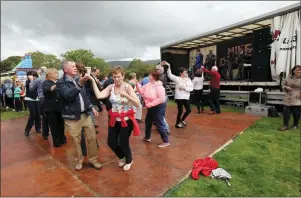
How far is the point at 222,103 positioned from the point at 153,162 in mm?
7142

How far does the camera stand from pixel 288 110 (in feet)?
17.9

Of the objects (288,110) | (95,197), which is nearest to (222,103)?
(288,110)

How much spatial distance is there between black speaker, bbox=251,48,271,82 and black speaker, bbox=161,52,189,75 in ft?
16.9

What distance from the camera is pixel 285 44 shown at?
6617 mm

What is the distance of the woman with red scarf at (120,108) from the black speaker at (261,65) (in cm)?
646

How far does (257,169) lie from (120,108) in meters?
2.30

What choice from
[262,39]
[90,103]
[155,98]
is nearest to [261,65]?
[262,39]

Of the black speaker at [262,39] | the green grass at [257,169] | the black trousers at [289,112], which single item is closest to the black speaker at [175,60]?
the black speaker at [262,39]

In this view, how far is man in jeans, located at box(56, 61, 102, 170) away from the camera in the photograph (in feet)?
9.79

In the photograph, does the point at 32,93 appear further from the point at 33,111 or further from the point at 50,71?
the point at 50,71

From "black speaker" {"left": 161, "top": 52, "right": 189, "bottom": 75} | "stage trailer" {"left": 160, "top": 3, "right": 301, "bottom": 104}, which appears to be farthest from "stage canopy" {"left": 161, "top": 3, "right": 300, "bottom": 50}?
"black speaker" {"left": 161, "top": 52, "right": 189, "bottom": 75}

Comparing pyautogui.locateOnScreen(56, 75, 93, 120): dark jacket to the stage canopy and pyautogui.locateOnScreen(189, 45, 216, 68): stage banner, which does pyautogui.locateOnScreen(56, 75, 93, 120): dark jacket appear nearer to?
the stage canopy

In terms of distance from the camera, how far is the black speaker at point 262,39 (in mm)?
7854

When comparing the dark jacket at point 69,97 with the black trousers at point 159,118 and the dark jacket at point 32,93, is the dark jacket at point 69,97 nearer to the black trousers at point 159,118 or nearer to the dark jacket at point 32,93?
the black trousers at point 159,118
